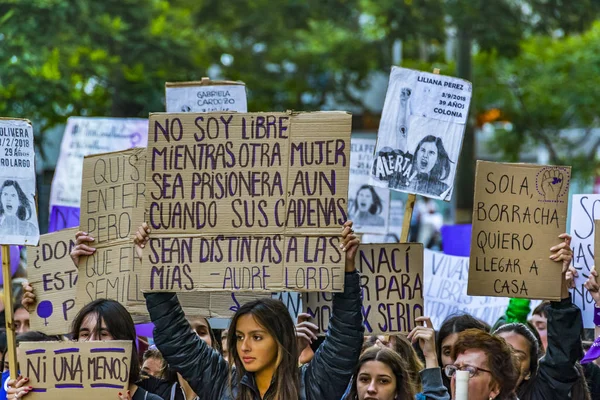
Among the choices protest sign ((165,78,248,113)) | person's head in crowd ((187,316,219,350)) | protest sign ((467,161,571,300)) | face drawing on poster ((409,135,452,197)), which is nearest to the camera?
protest sign ((467,161,571,300))

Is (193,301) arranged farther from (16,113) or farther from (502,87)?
(502,87)

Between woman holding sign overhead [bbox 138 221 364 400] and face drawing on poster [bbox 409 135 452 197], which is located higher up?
face drawing on poster [bbox 409 135 452 197]

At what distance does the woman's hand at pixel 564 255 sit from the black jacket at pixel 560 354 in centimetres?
6

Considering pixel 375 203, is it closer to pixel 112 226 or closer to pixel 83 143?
pixel 83 143

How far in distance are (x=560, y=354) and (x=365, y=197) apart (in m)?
4.99

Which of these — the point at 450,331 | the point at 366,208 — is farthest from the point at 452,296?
the point at 366,208

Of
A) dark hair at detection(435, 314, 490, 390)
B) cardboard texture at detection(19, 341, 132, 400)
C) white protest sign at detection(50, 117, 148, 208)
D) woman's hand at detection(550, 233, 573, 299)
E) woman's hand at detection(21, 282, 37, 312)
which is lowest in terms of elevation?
cardboard texture at detection(19, 341, 132, 400)

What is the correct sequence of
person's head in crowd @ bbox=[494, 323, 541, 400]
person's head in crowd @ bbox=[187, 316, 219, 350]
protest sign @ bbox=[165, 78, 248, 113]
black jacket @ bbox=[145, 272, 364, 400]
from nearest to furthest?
1. black jacket @ bbox=[145, 272, 364, 400]
2. person's head in crowd @ bbox=[494, 323, 541, 400]
3. person's head in crowd @ bbox=[187, 316, 219, 350]
4. protest sign @ bbox=[165, 78, 248, 113]

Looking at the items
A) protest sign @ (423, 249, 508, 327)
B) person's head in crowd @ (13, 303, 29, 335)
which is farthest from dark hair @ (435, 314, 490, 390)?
person's head in crowd @ (13, 303, 29, 335)

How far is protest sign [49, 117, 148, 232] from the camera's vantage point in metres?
10.1

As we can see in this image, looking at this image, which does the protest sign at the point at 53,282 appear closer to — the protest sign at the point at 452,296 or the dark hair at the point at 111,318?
the dark hair at the point at 111,318

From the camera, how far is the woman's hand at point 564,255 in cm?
561

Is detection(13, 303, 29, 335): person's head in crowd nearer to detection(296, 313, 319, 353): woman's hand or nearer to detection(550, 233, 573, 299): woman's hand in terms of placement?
detection(296, 313, 319, 353): woman's hand

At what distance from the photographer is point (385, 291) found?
235 inches
